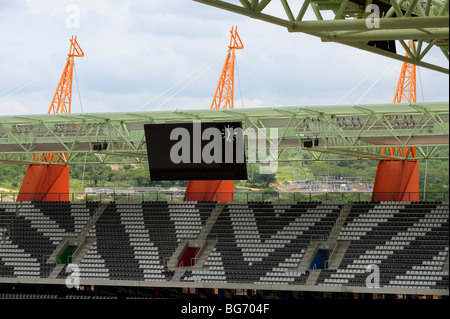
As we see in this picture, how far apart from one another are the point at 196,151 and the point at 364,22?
2191 cm

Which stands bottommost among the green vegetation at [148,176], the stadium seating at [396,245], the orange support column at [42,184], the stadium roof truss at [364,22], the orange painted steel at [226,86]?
the stadium roof truss at [364,22]

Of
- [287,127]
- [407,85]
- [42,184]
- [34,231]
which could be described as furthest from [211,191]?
[407,85]

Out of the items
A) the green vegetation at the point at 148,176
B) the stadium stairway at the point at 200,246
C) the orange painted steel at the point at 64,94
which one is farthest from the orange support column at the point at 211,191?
the orange painted steel at the point at 64,94

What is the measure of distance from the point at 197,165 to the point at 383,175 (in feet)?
29.4

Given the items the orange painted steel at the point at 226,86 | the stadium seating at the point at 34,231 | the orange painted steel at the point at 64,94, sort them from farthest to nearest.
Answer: the orange painted steel at the point at 64,94 < the orange painted steel at the point at 226,86 < the stadium seating at the point at 34,231

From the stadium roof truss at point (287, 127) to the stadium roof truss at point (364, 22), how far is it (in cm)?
1596

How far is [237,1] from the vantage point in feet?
30.6

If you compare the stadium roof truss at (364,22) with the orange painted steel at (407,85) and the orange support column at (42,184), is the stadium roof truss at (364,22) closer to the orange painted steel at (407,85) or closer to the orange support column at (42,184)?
the orange support column at (42,184)

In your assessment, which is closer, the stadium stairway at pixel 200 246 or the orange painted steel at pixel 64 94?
the stadium stairway at pixel 200 246

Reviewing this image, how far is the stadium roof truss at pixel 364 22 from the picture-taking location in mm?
9109

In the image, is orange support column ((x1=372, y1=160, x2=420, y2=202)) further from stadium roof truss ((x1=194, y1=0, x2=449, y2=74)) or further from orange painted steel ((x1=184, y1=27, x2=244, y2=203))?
stadium roof truss ((x1=194, y1=0, x2=449, y2=74))

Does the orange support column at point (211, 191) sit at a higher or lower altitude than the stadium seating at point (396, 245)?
higher

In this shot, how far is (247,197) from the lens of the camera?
118 ft

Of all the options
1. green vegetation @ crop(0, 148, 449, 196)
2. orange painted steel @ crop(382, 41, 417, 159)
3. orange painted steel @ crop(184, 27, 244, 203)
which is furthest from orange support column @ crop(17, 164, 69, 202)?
orange painted steel @ crop(382, 41, 417, 159)
